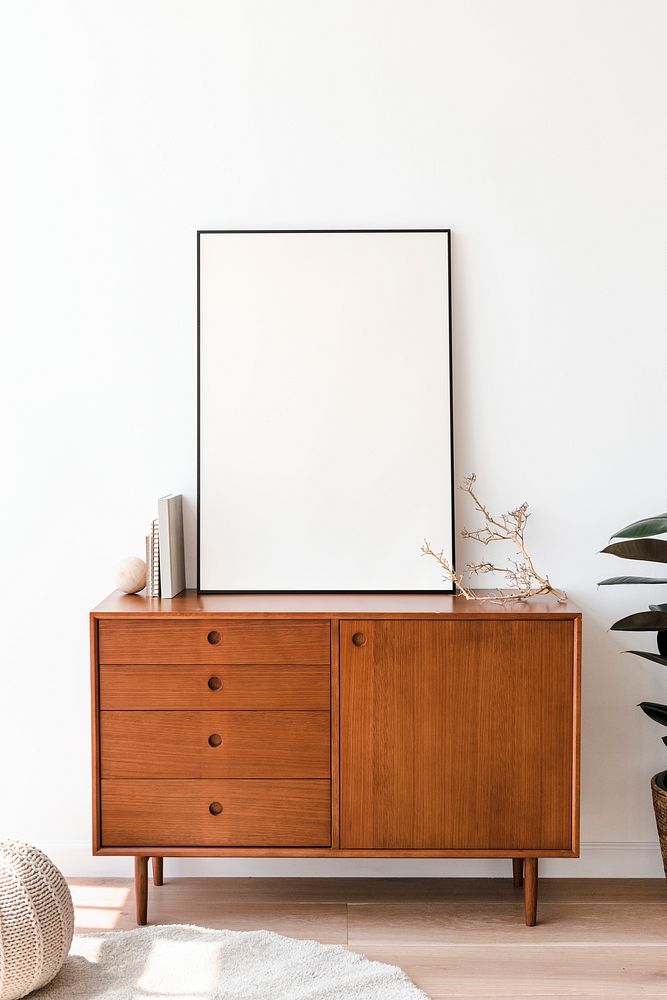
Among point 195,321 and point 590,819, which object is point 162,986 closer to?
point 590,819

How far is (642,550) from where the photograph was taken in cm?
240

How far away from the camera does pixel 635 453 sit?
8.81 feet

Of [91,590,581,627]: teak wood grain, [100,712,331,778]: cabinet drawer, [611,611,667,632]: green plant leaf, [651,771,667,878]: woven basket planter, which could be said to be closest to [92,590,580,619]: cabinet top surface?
[91,590,581,627]: teak wood grain

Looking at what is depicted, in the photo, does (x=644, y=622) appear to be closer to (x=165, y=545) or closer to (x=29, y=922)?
(x=165, y=545)

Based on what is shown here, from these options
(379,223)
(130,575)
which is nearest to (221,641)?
(130,575)

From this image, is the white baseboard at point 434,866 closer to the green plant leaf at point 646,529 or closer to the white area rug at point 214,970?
the white area rug at point 214,970

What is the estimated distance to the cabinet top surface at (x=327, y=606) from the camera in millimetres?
2326

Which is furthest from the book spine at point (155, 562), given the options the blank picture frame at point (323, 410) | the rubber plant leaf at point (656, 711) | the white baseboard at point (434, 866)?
the rubber plant leaf at point (656, 711)

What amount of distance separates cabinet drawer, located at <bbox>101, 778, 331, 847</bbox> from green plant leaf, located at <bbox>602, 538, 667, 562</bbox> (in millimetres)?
941

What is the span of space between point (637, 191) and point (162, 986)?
2.37 metres

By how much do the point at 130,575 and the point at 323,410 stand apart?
0.69 metres

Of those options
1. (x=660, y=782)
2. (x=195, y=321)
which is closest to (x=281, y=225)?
(x=195, y=321)

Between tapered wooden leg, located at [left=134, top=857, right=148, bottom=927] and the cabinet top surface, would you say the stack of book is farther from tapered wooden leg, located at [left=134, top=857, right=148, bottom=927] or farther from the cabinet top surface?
tapered wooden leg, located at [left=134, top=857, right=148, bottom=927]

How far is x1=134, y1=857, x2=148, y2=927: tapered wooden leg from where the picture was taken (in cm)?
241
